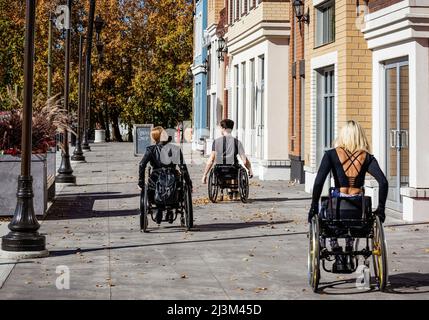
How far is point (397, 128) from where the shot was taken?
1758 cm

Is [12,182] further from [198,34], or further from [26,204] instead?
[198,34]

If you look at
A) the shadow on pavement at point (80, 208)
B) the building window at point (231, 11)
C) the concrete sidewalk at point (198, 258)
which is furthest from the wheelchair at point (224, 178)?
the building window at point (231, 11)

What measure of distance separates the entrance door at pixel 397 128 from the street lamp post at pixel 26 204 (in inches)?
291

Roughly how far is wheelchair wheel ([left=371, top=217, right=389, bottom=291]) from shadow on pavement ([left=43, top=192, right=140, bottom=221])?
8.45 m

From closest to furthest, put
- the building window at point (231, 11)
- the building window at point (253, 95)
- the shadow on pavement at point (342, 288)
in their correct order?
the shadow on pavement at point (342, 288), the building window at point (253, 95), the building window at point (231, 11)

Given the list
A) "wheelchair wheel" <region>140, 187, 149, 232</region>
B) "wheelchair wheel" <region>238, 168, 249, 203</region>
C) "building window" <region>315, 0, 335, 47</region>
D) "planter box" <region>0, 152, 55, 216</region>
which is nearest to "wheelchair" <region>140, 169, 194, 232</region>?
"wheelchair wheel" <region>140, 187, 149, 232</region>

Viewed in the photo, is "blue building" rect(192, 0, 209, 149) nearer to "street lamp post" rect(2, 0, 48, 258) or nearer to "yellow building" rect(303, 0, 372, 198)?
"yellow building" rect(303, 0, 372, 198)

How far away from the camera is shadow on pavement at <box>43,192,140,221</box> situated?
17547 millimetres

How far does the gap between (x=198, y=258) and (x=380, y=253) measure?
10.3 feet

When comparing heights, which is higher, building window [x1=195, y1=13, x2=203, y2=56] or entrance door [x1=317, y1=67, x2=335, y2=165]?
building window [x1=195, y1=13, x2=203, y2=56]

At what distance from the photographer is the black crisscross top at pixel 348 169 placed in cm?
952

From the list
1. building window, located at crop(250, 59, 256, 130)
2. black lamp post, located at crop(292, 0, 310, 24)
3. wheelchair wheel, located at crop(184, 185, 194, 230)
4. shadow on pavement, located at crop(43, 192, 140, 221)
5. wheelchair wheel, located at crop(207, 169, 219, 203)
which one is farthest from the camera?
building window, located at crop(250, 59, 256, 130)

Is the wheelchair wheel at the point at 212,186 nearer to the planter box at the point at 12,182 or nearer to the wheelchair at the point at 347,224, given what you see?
the planter box at the point at 12,182

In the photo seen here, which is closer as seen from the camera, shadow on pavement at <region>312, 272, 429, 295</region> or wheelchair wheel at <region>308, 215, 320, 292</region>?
wheelchair wheel at <region>308, 215, 320, 292</region>
